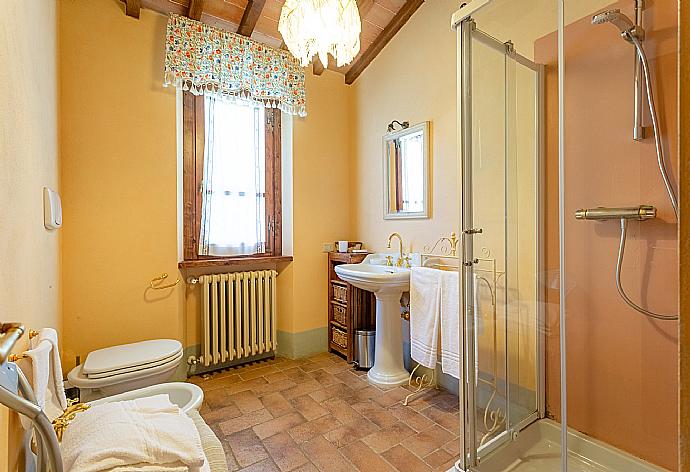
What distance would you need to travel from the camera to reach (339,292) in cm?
319

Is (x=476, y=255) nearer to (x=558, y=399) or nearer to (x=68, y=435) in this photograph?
(x=558, y=399)

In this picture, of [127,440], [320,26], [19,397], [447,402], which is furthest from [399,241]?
[19,397]

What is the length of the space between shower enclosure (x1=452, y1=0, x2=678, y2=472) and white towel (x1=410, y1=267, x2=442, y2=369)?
49 cm

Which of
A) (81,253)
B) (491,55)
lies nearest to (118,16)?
(81,253)

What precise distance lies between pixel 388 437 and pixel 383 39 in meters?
3.08

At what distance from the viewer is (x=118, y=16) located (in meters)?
2.43

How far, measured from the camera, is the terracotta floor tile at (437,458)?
5.78 feet

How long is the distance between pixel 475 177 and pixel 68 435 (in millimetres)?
1841

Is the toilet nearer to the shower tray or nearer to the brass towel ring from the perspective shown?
the brass towel ring

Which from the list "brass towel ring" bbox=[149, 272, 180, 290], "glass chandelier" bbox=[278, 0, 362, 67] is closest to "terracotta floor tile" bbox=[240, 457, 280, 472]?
"brass towel ring" bbox=[149, 272, 180, 290]

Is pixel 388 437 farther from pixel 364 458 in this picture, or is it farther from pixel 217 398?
pixel 217 398

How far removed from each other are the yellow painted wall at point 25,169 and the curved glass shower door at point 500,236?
5.57 ft

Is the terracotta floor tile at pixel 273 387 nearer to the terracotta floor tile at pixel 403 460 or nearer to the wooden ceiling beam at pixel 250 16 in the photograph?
the terracotta floor tile at pixel 403 460

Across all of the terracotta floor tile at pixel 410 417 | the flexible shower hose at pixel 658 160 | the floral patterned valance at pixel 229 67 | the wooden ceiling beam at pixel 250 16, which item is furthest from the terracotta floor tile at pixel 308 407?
the wooden ceiling beam at pixel 250 16
